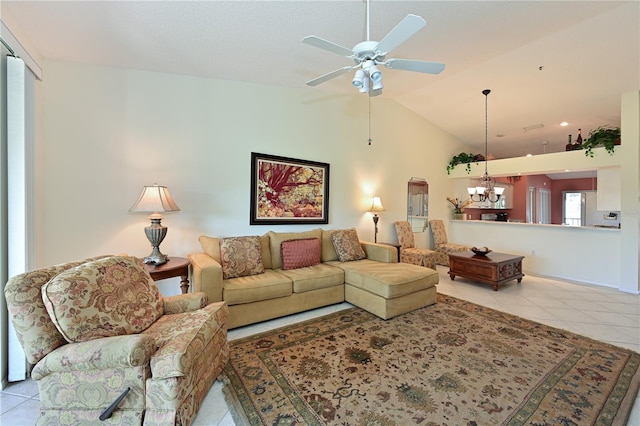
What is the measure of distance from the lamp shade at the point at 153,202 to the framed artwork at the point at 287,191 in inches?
45.8

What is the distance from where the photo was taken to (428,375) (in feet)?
6.65

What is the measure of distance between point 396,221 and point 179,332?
4.55m

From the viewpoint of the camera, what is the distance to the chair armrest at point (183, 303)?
2066mm

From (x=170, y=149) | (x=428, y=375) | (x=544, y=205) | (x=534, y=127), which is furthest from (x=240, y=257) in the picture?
(x=544, y=205)

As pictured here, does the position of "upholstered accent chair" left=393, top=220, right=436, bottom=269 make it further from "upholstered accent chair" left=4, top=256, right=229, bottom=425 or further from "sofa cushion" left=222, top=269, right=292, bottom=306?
"upholstered accent chair" left=4, top=256, right=229, bottom=425

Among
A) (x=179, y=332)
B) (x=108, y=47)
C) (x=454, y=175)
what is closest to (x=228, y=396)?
(x=179, y=332)

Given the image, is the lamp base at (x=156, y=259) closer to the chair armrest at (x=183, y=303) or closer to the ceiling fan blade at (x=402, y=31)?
the chair armrest at (x=183, y=303)

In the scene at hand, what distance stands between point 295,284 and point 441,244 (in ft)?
13.3

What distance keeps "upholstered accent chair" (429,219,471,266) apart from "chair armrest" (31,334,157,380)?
5.49m

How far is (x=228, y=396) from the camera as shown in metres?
1.78

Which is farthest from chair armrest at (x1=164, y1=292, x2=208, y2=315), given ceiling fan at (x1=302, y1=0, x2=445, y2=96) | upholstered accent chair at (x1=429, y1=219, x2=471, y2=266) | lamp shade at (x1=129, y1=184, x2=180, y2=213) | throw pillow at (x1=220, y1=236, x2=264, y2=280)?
upholstered accent chair at (x1=429, y1=219, x2=471, y2=266)

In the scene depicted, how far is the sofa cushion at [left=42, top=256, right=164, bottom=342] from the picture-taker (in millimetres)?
1427

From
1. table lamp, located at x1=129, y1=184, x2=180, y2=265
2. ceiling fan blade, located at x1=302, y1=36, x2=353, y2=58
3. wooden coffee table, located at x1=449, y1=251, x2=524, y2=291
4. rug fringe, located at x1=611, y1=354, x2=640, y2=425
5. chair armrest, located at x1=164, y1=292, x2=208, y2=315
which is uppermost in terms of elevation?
ceiling fan blade, located at x1=302, y1=36, x2=353, y2=58

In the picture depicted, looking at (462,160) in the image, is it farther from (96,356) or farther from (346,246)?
(96,356)
